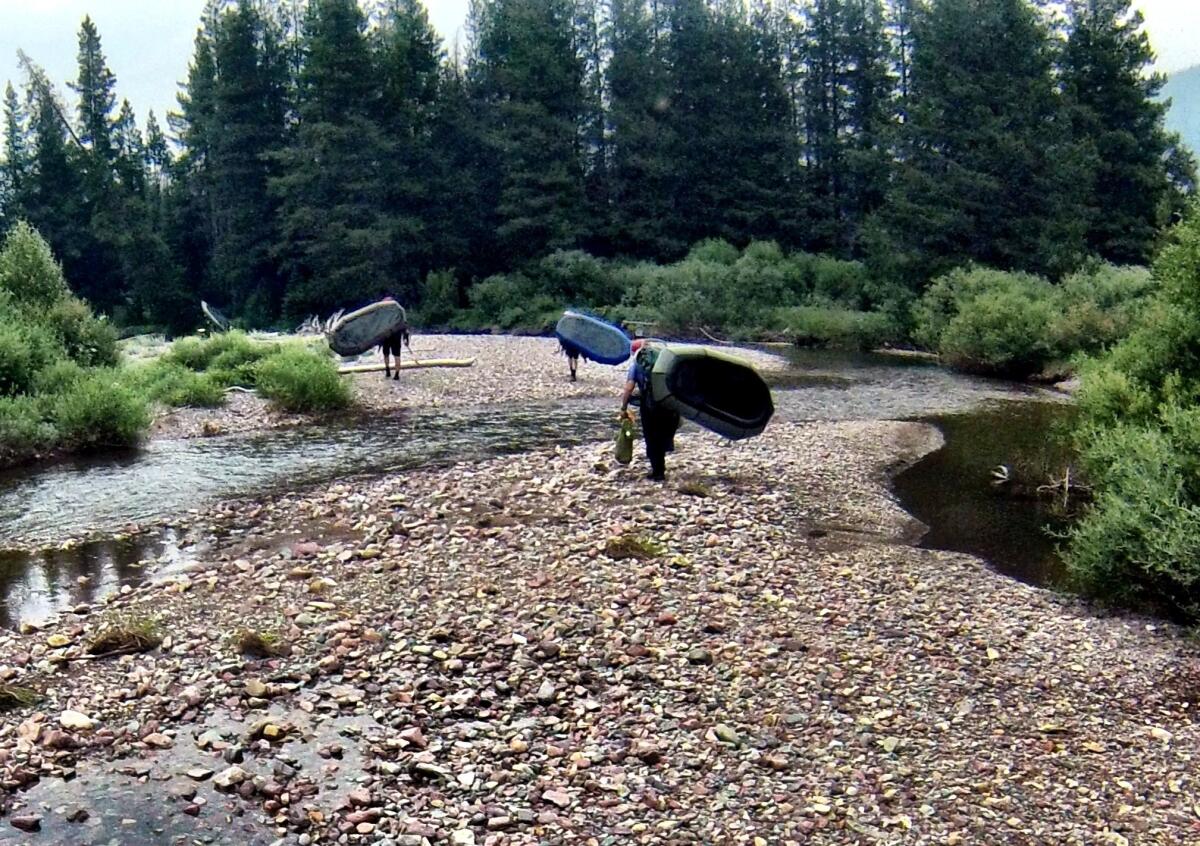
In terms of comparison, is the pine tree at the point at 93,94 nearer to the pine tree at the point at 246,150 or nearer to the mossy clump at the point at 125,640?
the pine tree at the point at 246,150

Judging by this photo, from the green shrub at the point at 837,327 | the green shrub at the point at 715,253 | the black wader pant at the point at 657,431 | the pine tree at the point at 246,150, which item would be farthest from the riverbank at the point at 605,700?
the pine tree at the point at 246,150

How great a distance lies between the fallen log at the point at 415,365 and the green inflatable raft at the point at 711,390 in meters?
14.0

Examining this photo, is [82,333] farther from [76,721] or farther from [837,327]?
[837,327]

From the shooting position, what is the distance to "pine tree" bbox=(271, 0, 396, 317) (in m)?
54.7

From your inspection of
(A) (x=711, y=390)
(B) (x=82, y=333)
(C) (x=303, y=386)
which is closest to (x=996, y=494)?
(A) (x=711, y=390)

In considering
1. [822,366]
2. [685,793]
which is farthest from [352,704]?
[822,366]

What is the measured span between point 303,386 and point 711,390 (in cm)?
1201

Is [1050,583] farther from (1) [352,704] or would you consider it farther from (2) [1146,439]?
(1) [352,704]

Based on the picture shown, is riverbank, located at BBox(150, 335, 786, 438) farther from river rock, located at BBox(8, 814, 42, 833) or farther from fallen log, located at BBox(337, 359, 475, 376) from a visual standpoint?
river rock, located at BBox(8, 814, 42, 833)

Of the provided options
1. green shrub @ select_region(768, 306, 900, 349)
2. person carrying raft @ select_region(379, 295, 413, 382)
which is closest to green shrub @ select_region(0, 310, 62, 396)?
person carrying raft @ select_region(379, 295, 413, 382)

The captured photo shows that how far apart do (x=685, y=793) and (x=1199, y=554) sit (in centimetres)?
584

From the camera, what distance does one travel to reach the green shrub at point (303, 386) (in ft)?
75.5

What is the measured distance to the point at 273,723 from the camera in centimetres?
758

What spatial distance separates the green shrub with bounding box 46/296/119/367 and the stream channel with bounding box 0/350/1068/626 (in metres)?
7.12
